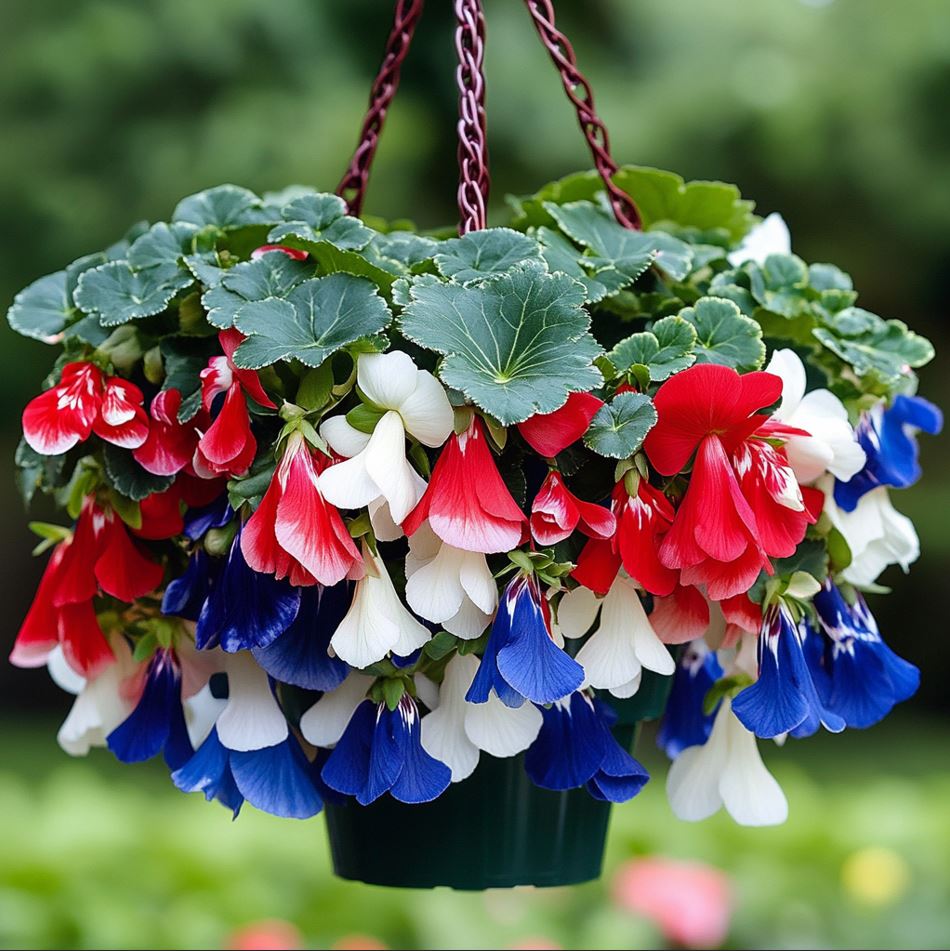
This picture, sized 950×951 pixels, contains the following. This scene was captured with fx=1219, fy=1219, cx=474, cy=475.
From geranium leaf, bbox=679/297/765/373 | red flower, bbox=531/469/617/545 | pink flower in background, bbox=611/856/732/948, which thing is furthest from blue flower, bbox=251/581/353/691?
pink flower in background, bbox=611/856/732/948

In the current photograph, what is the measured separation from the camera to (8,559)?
11.1 feet

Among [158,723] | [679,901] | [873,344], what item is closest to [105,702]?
[158,723]

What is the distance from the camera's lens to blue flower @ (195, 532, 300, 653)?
0.53 m

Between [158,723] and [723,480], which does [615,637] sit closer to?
[723,480]

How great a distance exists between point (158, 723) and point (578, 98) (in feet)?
1.29

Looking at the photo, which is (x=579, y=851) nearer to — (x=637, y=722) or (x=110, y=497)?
(x=637, y=722)

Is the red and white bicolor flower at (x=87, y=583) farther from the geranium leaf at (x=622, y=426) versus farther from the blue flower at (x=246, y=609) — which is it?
the geranium leaf at (x=622, y=426)

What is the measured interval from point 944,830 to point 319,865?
3.16 ft

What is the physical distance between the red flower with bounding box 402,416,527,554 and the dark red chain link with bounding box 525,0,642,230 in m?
0.21

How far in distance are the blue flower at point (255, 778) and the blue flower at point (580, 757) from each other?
11cm

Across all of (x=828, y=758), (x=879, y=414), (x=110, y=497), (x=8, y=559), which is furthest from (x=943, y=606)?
(x=110, y=497)

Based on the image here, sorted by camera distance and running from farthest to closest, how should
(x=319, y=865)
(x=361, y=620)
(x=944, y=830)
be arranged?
(x=944, y=830) < (x=319, y=865) < (x=361, y=620)

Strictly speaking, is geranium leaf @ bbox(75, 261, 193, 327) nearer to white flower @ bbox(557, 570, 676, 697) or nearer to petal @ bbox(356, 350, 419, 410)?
petal @ bbox(356, 350, 419, 410)

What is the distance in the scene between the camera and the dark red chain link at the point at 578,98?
0.64 metres
